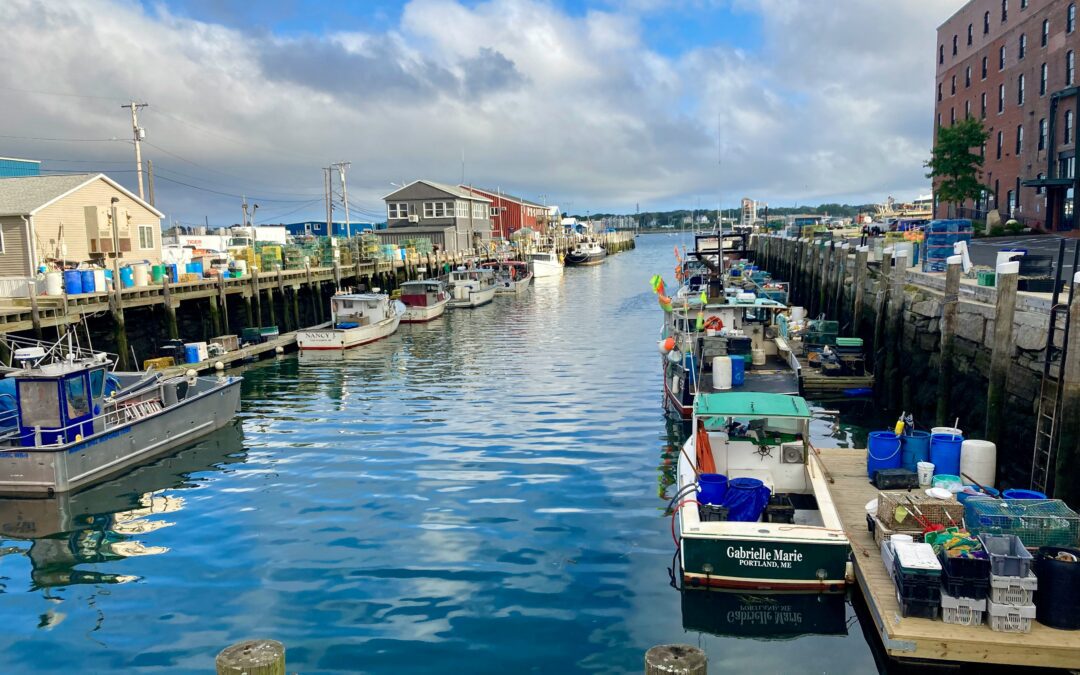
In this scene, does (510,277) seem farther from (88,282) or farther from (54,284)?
(54,284)

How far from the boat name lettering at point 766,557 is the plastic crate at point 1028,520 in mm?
2223

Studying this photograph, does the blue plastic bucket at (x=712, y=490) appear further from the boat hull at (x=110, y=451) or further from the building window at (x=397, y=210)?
the building window at (x=397, y=210)

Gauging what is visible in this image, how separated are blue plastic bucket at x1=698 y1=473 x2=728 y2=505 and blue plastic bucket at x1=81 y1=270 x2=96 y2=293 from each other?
24.9m

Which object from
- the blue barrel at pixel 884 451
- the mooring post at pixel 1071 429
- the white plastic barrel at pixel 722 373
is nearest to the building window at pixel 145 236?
the white plastic barrel at pixel 722 373

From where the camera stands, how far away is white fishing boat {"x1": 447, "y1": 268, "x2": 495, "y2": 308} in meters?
54.2

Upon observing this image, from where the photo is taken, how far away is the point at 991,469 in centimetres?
1221

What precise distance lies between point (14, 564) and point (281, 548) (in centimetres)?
428

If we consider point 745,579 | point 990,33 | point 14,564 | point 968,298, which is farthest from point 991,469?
point 990,33

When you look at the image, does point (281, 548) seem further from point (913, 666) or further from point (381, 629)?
point (913, 666)

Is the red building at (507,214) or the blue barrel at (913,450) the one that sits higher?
the red building at (507,214)

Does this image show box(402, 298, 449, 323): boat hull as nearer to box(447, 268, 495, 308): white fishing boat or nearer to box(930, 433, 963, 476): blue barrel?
box(447, 268, 495, 308): white fishing boat

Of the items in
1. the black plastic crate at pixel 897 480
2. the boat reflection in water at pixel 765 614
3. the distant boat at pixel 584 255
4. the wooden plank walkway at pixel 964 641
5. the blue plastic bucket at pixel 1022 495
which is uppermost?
the distant boat at pixel 584 255

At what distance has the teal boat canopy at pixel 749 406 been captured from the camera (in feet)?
39.3

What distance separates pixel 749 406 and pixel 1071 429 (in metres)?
4.62
